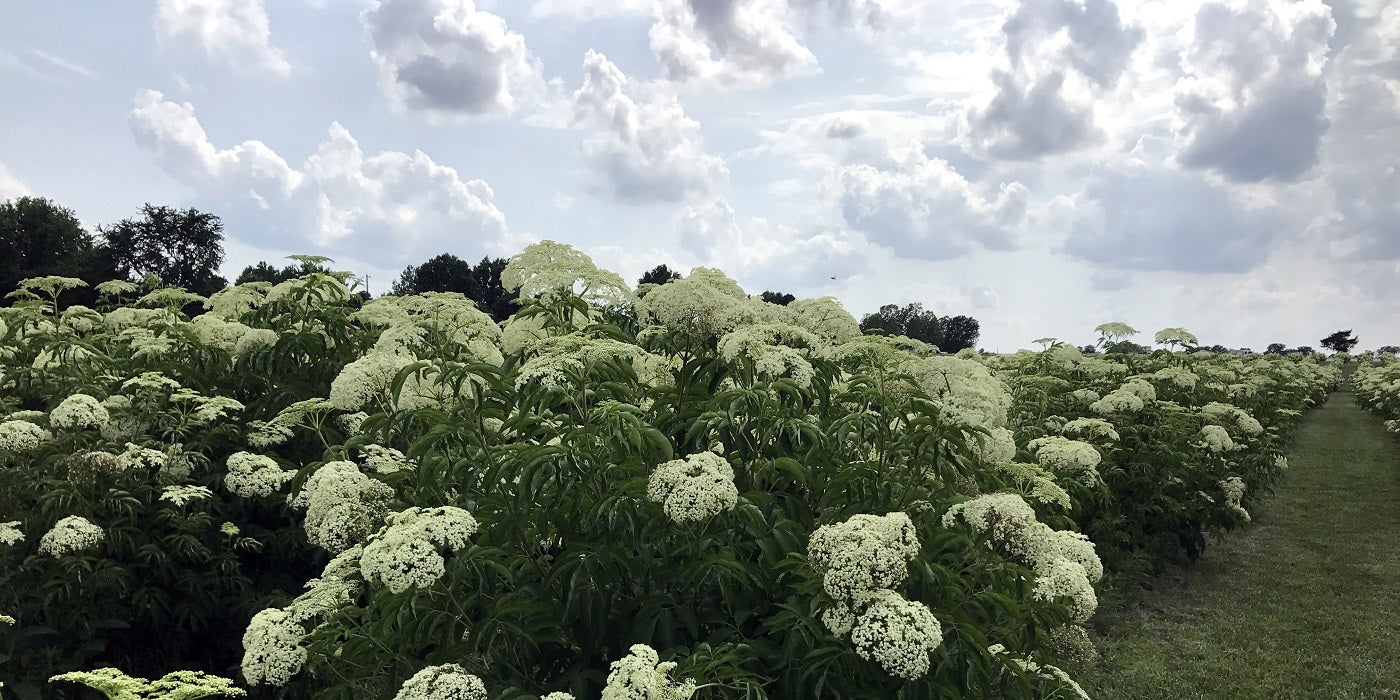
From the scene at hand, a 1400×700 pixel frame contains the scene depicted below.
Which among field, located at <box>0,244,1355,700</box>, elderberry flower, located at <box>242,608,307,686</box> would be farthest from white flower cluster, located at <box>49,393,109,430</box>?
elderberry flower, located at <box>242,608,307,686</box>

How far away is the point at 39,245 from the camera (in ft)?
152

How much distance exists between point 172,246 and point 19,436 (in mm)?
67739

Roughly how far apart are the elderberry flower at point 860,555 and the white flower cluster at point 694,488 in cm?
42

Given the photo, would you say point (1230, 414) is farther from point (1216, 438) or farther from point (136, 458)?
point (136, 458)

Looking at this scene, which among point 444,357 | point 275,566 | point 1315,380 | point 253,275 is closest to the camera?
point 444,357

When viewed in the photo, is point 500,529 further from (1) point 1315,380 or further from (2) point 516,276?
(1) point 1315,380

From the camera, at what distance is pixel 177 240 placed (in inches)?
2470

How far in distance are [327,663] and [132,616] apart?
145 inches

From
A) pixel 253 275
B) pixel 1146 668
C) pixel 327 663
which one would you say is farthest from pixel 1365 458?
pixel 253 275

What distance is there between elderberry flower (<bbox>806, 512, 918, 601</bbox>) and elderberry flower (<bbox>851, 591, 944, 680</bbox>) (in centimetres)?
9

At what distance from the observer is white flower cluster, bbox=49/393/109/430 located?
6301 millimetres

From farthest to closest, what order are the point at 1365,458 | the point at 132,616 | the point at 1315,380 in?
1. the point at 1315,380
2. the point at 1365,458
3. the point at 132,616

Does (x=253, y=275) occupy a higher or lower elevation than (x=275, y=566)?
higher

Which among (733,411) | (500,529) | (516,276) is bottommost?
(500,529)
